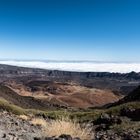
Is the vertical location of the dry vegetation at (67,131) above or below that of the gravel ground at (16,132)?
above

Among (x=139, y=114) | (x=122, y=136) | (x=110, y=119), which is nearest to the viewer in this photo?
(x=122, y=136)

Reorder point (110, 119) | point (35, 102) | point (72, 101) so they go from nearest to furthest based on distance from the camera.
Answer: point (110, 119) → point (35, 102) → point (72, 101)

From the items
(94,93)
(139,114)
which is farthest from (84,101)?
(139,114)

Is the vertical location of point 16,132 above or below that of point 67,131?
below

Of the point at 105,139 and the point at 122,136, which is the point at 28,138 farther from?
the point at 122,136

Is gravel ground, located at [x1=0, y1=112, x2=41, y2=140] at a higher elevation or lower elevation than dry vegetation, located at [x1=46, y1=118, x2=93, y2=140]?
lower

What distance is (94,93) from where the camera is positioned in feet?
636

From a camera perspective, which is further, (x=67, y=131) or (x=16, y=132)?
(x=16, y=132)

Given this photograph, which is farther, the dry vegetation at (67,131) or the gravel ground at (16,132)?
the dry vegetation at (67,131)

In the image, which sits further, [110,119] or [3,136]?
[110,119]

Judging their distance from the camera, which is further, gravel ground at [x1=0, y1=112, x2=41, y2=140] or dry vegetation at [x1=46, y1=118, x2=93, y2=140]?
dry vegetation at [x1=46, y1=118, x2=93, y2=140]

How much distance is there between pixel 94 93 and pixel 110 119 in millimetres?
171216

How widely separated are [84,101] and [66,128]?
156 metres

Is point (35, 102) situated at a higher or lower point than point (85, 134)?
lower
